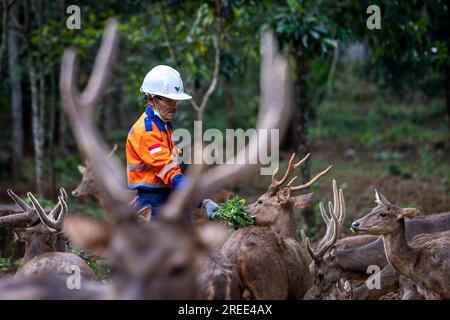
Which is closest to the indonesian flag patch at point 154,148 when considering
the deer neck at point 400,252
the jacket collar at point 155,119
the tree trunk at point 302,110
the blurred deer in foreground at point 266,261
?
the jacket collar at point 155,119

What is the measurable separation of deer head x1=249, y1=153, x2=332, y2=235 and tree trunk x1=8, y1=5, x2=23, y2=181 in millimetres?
10582

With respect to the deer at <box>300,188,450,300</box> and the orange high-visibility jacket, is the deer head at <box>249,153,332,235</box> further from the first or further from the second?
the orange high-visibility jacket

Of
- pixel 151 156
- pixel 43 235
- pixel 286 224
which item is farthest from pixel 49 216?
pixel 286 224

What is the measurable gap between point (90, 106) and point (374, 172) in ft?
52.6

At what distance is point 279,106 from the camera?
4.25m

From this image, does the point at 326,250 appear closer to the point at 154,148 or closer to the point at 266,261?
the point at 266,261

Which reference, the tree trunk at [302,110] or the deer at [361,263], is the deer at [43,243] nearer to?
the deer at [361,263]

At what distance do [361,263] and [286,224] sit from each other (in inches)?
50.9

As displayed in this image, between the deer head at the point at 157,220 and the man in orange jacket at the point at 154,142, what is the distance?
A: 221 centimetres

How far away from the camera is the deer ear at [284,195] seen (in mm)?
8016

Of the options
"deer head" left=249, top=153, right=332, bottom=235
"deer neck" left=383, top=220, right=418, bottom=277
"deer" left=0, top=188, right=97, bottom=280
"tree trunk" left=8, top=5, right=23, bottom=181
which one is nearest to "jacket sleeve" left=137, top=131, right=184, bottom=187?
"deer" left=0, top=188, right=97, bottom=280

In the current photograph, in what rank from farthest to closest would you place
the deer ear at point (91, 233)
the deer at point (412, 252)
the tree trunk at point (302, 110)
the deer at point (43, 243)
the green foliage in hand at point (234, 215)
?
the tree trunk at point (302, 110) < the deer at point (412, 252) < the green foliage in hand at point (234, 215) < the deer at point (43, 243) < the deer ear at point (91, 233)

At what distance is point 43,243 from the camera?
754 cm
